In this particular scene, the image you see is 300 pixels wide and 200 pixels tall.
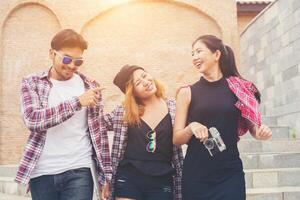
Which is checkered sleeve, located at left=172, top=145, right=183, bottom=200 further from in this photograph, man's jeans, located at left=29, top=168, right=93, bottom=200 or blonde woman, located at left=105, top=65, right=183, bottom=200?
man's jeans, located at left=29, top=168, right=93, bottom=200

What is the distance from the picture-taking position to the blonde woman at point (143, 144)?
2.70 metres

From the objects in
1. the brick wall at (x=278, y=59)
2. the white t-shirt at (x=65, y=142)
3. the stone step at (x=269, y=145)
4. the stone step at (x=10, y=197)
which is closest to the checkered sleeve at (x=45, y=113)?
the white t-shirt at (x=65, y=142)

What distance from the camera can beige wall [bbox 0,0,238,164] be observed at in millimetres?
12984

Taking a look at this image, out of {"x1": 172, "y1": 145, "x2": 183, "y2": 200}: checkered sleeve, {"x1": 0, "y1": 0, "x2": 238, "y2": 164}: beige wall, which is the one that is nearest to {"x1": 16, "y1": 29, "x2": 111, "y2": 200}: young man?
{"x1": 172, "y1": 145, "x2": 183, "y2": 200}: checkered sleeve

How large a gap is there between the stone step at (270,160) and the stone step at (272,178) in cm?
53

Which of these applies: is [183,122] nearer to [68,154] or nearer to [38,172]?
[68,154]

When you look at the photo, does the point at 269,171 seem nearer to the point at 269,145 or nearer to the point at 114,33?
the point at 269,145

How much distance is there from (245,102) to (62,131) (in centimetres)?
117

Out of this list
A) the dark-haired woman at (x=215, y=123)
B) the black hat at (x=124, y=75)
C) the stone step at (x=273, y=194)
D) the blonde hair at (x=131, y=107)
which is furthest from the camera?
the stone step at (x=273, y=194)

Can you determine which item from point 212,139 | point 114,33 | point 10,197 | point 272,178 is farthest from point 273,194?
point 114,33

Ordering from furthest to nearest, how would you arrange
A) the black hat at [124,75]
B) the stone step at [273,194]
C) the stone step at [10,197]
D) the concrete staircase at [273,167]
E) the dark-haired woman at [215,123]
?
the stone step at [10,197] < the concrete staircase at [273,167] < the stone step at [273,194] < the black hat at [124,75] < the dark-haired woman at [215,123]

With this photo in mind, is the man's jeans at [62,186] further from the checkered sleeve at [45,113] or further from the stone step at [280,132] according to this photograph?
the stone step at [280,132]

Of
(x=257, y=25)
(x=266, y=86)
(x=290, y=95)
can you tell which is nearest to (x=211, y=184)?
(x=290, y=95)

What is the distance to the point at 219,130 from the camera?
248cm
